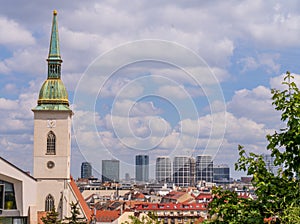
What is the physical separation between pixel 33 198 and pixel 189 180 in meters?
126

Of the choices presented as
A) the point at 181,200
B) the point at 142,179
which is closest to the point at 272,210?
the point at 142,179

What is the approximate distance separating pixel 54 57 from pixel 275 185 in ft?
151

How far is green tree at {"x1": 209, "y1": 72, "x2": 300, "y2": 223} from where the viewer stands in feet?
Answer: 29.7

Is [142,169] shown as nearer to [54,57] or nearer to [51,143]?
[51,143]

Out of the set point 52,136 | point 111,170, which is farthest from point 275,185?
point 52,136

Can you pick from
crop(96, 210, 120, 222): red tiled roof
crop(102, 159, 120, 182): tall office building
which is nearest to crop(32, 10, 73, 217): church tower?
crop(102, 159, 120, 182): tall office building

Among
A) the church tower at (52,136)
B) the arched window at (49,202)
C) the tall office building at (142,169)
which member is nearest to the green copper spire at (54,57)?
the church tower at (52,136)

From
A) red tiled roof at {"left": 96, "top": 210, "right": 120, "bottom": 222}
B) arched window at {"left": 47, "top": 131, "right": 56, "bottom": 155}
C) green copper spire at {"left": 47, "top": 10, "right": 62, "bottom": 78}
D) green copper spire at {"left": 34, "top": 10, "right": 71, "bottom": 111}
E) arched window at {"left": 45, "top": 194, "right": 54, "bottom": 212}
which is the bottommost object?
red tiled roof at {"left": 96, "top": 210, "right": 120, "bottom": 222}

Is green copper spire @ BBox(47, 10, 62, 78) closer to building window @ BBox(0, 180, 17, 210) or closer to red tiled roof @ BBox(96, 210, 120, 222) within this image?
building window @ BBox(0, 180, 17, 210)

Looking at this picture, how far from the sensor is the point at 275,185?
9.33 m

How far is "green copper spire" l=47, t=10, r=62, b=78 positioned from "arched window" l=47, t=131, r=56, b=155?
443cm

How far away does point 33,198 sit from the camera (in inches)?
1945

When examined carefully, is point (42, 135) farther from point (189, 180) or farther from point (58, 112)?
point (189, 180)

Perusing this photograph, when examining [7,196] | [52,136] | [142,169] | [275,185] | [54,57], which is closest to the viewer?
[275,185]
